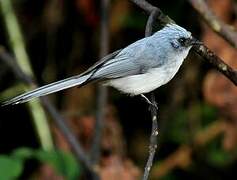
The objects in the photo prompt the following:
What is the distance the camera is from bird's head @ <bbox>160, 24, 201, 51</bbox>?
3.98m

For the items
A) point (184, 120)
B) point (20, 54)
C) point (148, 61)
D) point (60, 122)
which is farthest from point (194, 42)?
point (184, 120)

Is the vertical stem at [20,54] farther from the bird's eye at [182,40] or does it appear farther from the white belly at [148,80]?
the bird's eye at [182,40]

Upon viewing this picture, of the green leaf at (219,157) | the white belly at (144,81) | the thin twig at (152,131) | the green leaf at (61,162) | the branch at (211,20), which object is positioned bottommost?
the green leaf at (219,157)

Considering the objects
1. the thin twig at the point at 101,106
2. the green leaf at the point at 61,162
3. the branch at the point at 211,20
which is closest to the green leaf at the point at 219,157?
the thin twig at the point at 101,106

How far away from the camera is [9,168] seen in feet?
14.2

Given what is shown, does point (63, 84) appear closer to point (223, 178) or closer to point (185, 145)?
point (185, 145)

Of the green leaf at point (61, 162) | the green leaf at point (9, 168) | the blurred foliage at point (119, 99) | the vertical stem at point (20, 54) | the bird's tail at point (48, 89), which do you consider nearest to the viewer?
the bird's tail at point (48, 89)

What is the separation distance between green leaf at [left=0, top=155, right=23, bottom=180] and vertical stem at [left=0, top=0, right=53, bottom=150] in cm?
95

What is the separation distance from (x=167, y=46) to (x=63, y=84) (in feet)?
2.27

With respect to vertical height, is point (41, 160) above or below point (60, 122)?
below

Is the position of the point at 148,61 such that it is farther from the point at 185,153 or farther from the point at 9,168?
the point at 185,153

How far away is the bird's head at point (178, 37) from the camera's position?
398 cm

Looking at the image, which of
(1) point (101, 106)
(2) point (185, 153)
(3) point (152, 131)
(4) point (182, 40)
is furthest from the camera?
(2) point (185, 153)

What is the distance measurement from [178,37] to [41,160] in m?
1.39
